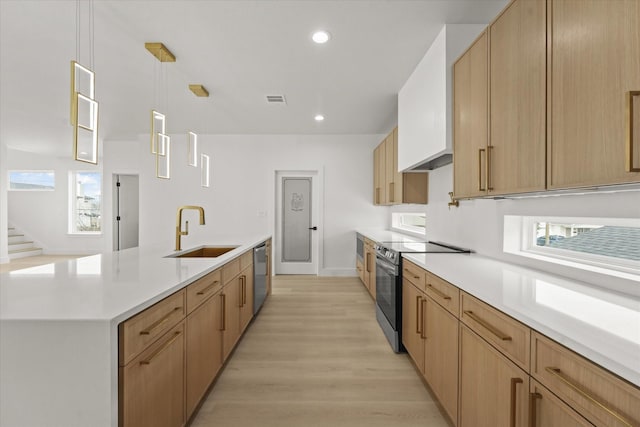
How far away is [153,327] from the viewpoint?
1.31m

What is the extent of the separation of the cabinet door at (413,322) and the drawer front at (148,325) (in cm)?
152

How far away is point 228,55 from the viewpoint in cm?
304

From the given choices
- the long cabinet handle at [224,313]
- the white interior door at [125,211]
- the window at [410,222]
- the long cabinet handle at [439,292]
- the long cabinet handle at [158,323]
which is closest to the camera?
the long cabinet handle at [158,323]

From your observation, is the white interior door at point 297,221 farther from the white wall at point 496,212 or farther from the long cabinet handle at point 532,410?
the long cabinet handle at point 532,410

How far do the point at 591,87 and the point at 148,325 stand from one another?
1.89m

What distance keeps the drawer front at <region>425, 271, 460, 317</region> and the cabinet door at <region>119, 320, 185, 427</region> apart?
4.56 feet

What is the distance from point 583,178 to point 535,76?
0.55 metres

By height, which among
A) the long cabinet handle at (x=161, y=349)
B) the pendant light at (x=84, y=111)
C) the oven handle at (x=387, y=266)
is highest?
the pendant light at (x=84, y=111)

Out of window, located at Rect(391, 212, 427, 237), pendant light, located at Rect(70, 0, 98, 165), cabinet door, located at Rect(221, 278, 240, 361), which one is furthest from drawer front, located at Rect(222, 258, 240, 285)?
window, located at Rect(391, 212, 427, 237)

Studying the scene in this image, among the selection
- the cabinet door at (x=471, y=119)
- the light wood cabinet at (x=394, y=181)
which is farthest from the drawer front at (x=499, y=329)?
the light wood cabinet at (x=394, y=181)

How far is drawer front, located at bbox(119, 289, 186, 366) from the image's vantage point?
1.13 meters

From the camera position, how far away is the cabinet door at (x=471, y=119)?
6.40 ft

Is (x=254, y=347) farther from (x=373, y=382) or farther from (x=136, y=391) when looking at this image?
(x=136, y=391)

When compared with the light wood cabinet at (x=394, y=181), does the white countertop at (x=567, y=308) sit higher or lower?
lower
